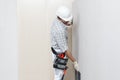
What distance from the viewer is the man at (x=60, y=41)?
274cm

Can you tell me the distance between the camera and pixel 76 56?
3.05 meters

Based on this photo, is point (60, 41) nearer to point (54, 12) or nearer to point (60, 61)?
point (60, 61)

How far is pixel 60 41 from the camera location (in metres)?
2.73
